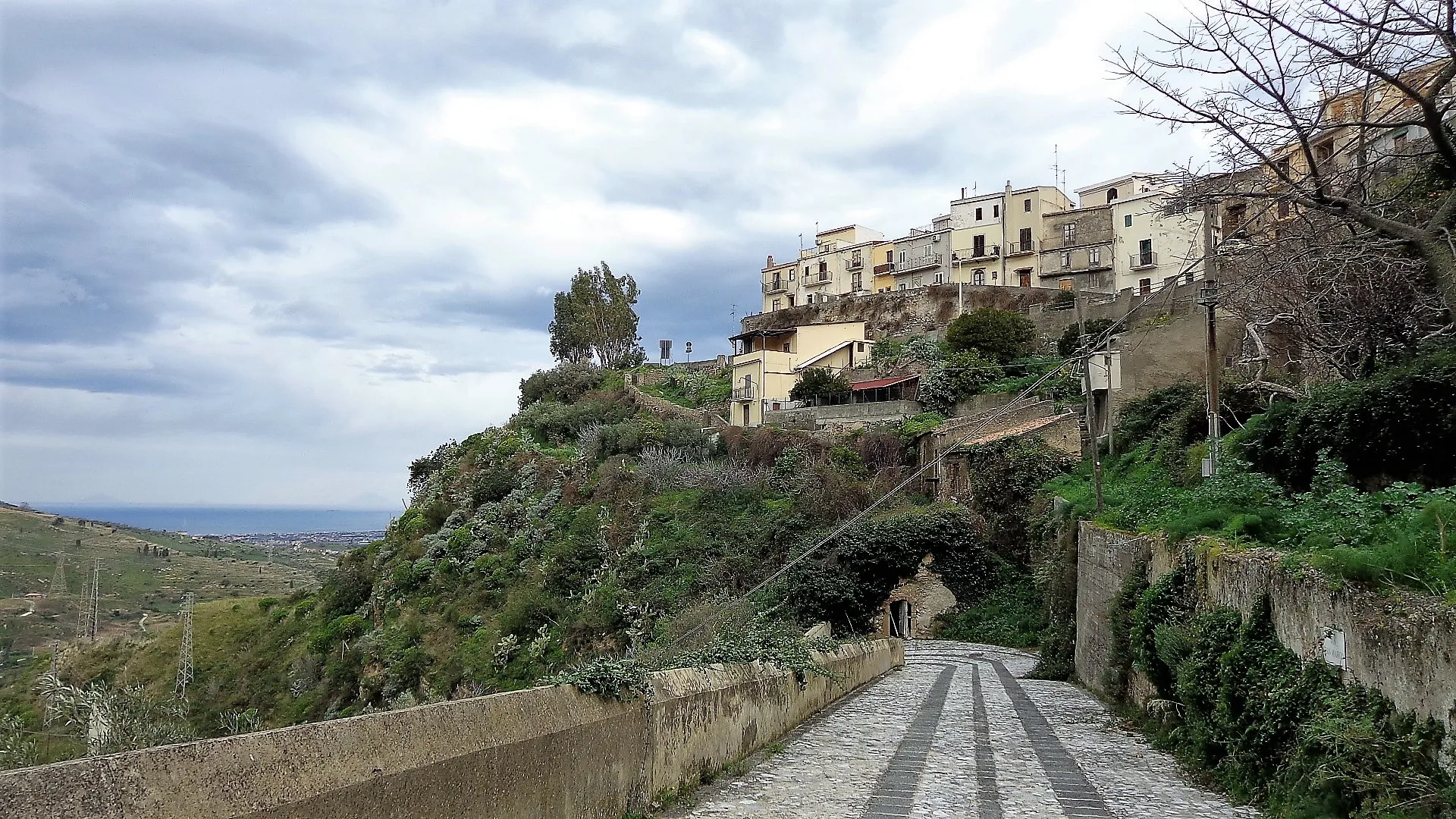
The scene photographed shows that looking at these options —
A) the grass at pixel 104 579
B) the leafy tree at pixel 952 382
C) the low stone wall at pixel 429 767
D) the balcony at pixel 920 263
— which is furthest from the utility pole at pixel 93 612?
the balcony at pixel 920 263

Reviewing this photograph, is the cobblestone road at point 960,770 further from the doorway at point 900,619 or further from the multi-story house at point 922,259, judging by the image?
the multi-story house at point 922,259

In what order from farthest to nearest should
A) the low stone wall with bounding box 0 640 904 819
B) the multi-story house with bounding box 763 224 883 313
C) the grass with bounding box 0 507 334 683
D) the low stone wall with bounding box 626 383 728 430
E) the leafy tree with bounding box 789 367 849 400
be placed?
the multi-story house with bounding box 763 224 883 313, the low stone wall with bounding box 626 383 728 430, the leafy tree with bounding box 789 367 849 400, the grass with bounding box 0 507 334 683, the low stone wall with bounding box 0 640 904 819

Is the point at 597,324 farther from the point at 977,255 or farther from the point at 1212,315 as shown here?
the point at 1212,315

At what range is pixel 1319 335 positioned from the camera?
16.2 meters

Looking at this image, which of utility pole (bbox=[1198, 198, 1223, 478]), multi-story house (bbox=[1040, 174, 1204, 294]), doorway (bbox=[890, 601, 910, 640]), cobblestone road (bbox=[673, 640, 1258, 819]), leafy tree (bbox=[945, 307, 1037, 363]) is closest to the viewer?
cobblestone road (bbox=[673, 640, 1258, 819])

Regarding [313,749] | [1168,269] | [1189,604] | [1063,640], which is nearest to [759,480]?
[1063,640]

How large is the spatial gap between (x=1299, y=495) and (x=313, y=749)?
31.4 feet

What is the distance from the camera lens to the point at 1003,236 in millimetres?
64250

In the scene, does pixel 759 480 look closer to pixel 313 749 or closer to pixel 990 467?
pixel 990 467

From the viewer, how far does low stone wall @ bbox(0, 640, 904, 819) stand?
2.62m

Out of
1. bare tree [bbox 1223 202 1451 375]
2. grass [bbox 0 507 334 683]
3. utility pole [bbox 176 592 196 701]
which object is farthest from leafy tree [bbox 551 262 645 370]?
bare tree [bbox 1223 202 1451 375]

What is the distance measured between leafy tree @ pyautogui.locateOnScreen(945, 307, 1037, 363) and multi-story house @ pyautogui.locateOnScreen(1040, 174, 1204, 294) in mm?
9309

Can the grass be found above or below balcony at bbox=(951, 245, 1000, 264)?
below

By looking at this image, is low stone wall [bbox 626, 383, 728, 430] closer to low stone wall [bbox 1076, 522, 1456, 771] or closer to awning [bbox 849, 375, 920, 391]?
awning [bbox 849, 375, 920, 391]
